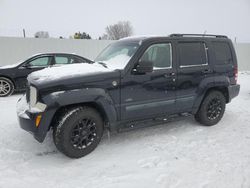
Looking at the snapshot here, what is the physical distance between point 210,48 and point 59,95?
329cm

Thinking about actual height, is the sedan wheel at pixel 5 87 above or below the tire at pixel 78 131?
below

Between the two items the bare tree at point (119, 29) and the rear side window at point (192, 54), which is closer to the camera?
the rear side window at point (192, 54)

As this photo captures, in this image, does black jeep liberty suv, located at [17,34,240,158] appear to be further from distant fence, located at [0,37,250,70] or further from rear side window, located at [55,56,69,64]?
distant fence, located at [0,37,250,70]

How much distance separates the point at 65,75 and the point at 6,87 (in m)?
5.19

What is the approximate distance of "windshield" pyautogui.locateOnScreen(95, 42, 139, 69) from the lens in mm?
4058

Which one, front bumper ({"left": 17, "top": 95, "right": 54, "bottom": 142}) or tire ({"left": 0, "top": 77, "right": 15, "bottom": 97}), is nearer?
front bumper ({"left": 17, "top": 95, "right": 54, "bottom": 142})

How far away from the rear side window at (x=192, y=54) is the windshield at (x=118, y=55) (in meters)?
0.96

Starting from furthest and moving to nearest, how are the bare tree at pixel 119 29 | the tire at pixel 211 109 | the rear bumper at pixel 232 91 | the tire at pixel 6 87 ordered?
the bare tree at pixel 119 29, the tire at pixel 6 87, the rear bumper at pixel 232 91, the tire at pixel 211 109

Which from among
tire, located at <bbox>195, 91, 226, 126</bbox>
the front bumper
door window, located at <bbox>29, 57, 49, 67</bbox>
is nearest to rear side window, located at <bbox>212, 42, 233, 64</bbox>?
tire, located at <bbox>195, 91, 226, 126</bbox>

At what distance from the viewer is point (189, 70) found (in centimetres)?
457

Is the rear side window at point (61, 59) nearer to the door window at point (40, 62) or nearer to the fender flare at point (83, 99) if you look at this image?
the door window at point (40, 62)

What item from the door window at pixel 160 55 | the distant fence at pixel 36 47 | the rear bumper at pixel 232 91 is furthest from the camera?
the distant fence at pixel 36 47

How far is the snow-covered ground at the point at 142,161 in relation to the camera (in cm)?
308

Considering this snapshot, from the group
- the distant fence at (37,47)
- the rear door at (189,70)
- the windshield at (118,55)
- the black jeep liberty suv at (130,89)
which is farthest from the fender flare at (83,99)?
the distant fence at (37,47)
